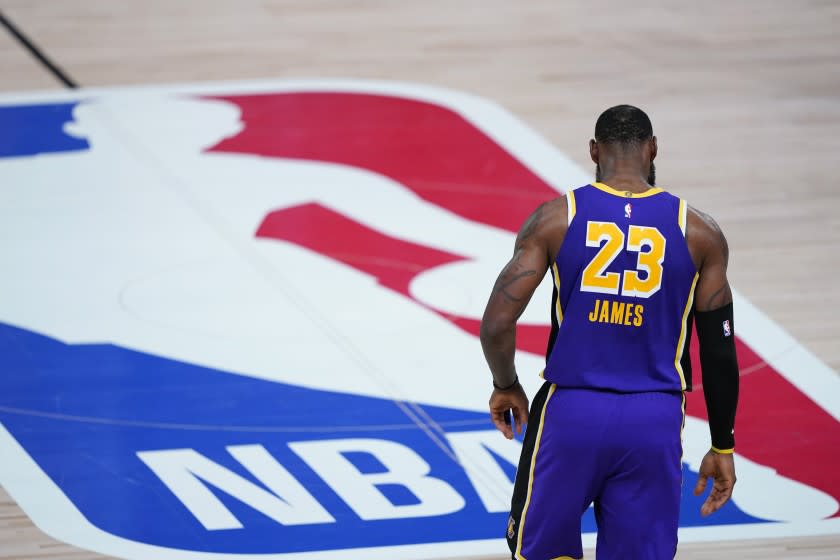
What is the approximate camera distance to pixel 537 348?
6316 millimetres

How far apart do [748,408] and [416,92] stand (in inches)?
171

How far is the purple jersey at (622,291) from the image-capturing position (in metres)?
3.51

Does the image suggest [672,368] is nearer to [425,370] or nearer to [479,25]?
[425,370]

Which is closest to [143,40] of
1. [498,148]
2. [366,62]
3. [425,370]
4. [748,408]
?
[366,62]

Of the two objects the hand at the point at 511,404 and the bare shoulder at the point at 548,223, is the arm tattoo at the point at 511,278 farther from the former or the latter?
the hand at the point at 511,404

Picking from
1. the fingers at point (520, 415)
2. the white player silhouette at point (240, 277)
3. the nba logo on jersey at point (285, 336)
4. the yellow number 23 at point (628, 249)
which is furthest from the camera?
the white player silhouette at point (240, 277)

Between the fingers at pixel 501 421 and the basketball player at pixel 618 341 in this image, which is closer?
the basketball player at pixel 618 341

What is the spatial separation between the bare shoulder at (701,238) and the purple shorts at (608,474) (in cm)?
34

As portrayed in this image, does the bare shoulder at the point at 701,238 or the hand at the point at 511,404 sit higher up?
the bare shoulder at the point at 701,238

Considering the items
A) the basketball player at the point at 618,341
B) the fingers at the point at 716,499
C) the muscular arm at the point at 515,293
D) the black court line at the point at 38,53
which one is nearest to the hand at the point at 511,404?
the muscular arm at the point at 515,293

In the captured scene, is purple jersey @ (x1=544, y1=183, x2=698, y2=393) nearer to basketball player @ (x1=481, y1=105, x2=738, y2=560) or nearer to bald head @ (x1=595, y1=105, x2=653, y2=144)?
basketball player @ (x1=481, y1=105, x2=738, y2=560)

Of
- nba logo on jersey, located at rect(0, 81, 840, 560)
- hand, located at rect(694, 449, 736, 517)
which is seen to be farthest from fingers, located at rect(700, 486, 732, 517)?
nba logo on jersey, located at rect(0, 81, 840, 560)

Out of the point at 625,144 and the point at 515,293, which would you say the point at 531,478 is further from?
the point at 625,144

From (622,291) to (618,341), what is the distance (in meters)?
0.12
